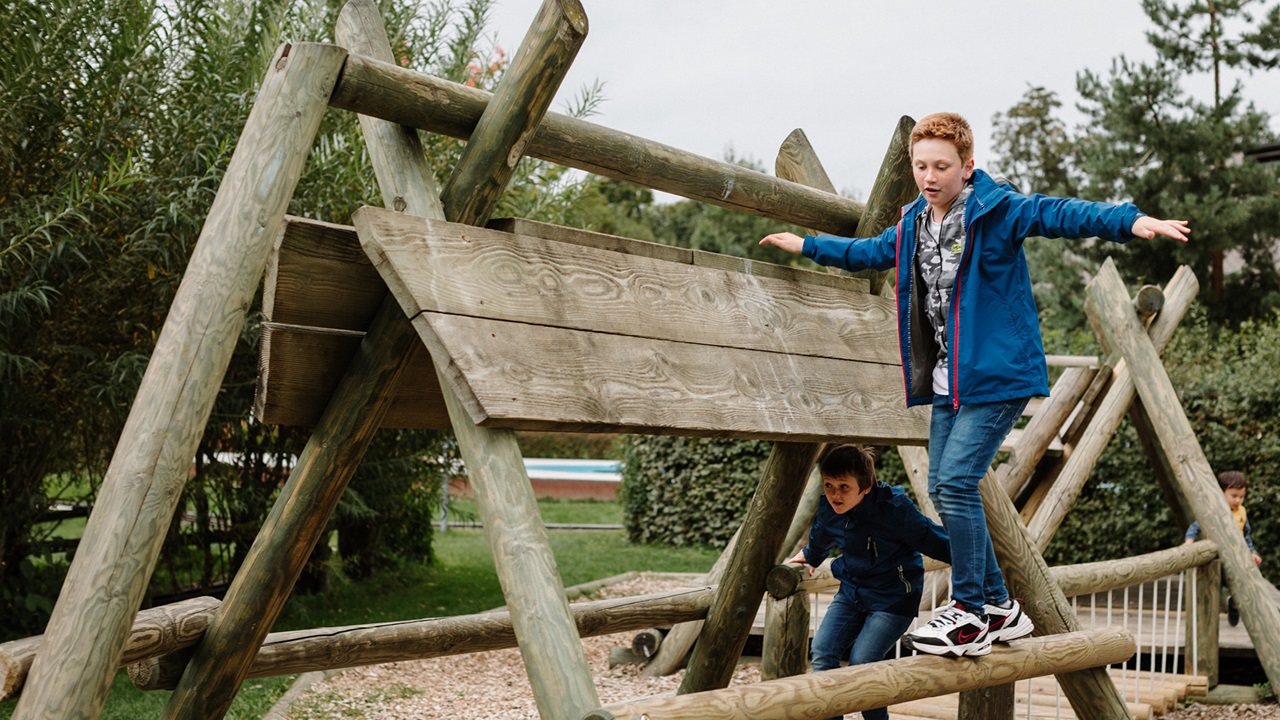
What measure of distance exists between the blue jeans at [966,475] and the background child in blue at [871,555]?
1.74 feet

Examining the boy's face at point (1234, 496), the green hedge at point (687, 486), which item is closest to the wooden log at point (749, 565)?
the boy's face at point (1234, 496)

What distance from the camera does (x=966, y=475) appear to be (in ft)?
9.46

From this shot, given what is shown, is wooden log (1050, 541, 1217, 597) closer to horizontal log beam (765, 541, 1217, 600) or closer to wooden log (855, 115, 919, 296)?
horizontal log beam (765, 541, 1217, 600)

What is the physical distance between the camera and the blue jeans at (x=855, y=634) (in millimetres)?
3559

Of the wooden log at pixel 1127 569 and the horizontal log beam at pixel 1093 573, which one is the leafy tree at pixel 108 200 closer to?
the horizontal log beam at pixel 1093 573

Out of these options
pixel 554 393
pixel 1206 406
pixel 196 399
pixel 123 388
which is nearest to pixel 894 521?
pixel 554 393

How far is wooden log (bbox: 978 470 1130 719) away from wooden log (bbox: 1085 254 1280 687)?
2.69 meters

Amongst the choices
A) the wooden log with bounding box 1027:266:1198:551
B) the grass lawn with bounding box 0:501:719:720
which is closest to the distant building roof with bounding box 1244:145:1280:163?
the grass lawn with bounding box 0:501:719:720

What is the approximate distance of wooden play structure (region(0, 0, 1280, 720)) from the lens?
7.01 feet

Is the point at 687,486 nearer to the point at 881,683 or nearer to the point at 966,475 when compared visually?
the point at 966,475

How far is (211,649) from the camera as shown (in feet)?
9.14

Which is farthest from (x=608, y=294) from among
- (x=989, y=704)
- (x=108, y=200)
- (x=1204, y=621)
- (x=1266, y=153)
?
(x=1266, y=153)

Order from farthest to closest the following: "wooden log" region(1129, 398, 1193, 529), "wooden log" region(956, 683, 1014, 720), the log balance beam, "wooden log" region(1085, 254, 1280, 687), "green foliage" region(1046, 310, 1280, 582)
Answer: "green foliage" region(1046, 310, 1280, 582) < "wooden log" region(1129, 398, 1193, 529) < "wooden log" region(1085, 254, 1280, 687) < "wooden log" region(956, 683, 1014, 720) < the log balance beam

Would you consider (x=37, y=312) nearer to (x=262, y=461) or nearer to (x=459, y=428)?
(x=262, y=461)
